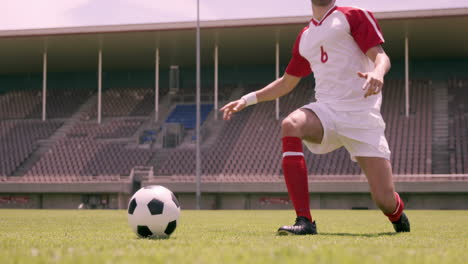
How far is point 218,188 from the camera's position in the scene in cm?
2627

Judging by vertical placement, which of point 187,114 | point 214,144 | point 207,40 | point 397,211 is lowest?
point 214,144

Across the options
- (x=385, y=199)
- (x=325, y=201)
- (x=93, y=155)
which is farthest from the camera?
(x=93, y=155)

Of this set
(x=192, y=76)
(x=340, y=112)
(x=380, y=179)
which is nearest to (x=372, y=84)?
(x=340, y=112)

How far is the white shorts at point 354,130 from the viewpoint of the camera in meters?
5.44

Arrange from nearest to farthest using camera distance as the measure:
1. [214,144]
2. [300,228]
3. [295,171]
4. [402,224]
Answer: [300,228] → [295,171] → [402,224] → [214,144]

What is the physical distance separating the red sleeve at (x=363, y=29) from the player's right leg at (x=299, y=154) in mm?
754

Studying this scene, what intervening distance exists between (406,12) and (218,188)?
34.6 feet

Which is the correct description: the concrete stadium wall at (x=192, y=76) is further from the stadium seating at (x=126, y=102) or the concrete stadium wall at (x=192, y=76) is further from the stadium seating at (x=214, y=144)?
the stadium seating at (x=214, y=144)

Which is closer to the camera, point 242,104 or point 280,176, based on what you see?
point 242,104

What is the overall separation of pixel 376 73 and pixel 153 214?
208cm

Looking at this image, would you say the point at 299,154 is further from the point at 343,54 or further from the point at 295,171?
the point at 343,54

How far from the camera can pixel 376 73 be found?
4676mm

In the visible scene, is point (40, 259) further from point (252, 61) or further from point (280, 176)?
point (252, 61)

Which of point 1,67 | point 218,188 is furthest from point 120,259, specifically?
point 1,67
